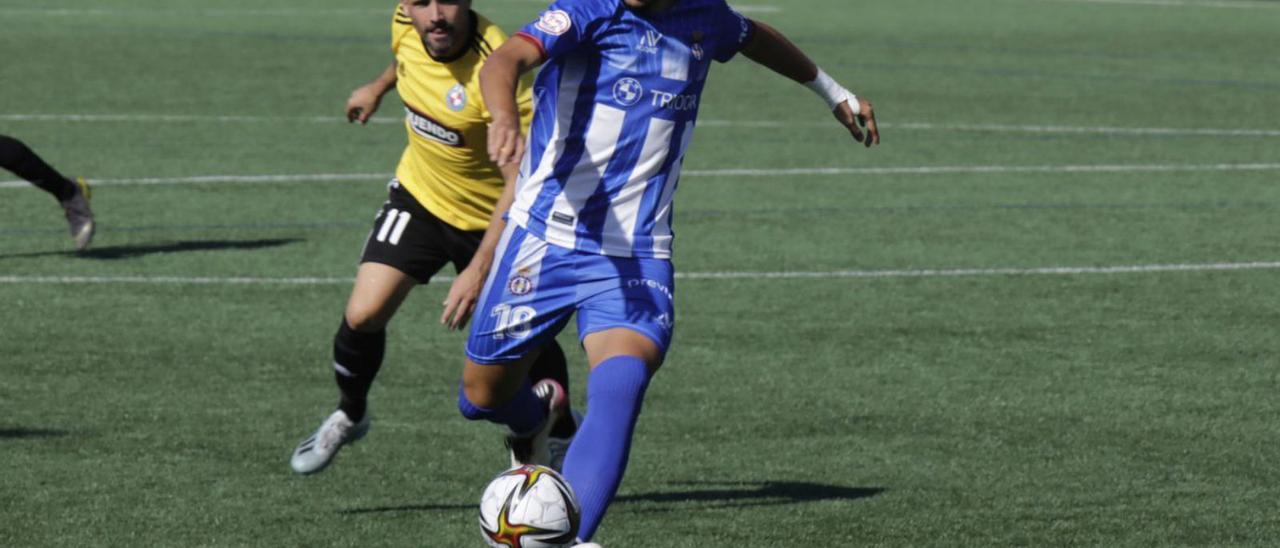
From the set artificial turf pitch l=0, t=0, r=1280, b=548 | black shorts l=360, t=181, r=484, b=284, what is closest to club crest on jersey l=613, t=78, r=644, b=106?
artificial turf pitch l=0, t=0, r=1280, b=548

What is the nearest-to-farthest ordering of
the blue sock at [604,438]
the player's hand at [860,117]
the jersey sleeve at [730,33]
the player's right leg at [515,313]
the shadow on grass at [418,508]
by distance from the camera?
the blue sock at [604,438] < the player's right leg at [515,313] < the jersey sleeve at [730,33] < the player's hand at [860,117] < the shadow on grass at [418,508]

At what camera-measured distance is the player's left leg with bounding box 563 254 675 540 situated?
559cm

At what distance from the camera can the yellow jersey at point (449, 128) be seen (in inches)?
294

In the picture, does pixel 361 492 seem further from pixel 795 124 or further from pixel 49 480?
pixel 795 124

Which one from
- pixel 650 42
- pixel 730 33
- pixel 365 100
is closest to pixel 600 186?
pixel 650 42

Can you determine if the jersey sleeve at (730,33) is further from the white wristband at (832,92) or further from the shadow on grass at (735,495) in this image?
the shadow on grass at (735,495)

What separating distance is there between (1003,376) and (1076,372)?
345mm

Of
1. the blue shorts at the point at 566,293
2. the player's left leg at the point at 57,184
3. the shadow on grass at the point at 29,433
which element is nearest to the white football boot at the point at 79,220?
the player's left leg at the point at 57,184

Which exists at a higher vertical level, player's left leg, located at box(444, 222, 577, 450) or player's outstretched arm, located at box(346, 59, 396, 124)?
player's outstretched arm, located at box(346, 59, 396, 124)

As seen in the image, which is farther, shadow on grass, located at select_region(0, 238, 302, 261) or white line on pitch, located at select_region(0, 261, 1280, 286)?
shadow on grass, located at select_region(0, 238, 302, 261)

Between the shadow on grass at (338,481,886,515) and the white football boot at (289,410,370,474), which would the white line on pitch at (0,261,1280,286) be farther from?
the shadow on grass at (338,481,886,515)

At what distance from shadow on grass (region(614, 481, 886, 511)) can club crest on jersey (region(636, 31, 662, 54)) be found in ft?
5.59

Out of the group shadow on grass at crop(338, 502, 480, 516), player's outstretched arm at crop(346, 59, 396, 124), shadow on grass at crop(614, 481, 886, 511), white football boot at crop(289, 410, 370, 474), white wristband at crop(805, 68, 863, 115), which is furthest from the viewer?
player's outstretched arm at crop(346, 59, 396, 124)

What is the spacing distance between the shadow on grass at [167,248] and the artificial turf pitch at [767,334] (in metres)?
0.04
